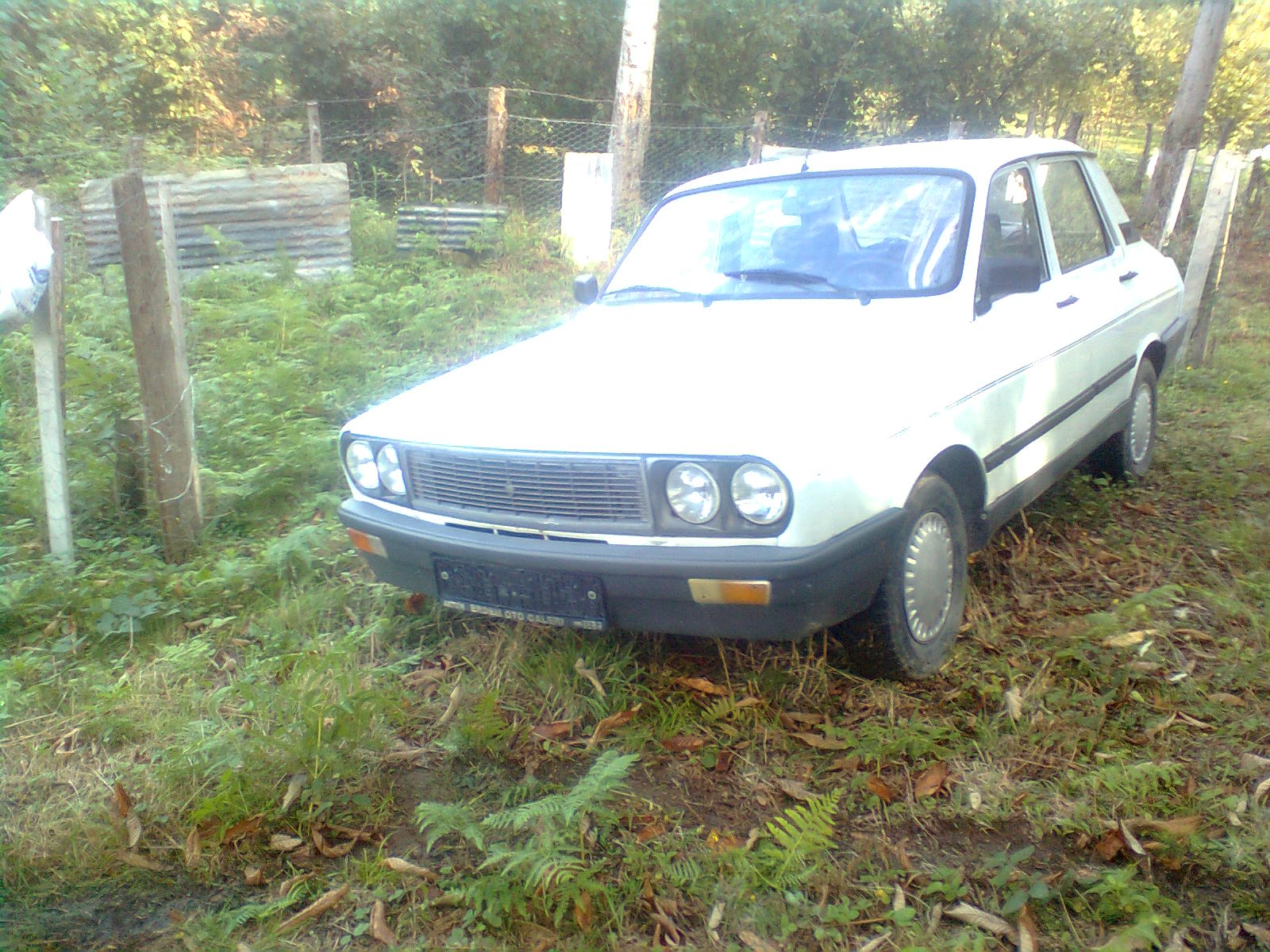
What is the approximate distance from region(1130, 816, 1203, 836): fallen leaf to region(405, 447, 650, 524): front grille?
4.77 feet

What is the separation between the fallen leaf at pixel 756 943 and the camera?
2.30 m

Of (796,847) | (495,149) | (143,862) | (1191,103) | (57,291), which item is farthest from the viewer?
(495,149)

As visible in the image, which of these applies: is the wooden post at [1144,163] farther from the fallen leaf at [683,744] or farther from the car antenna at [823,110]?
the fallen leaf at [683,744]

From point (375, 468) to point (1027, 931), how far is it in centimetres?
231

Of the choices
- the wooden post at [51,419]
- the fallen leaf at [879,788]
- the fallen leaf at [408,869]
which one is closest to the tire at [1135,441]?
the fallen leaf at [879,788]

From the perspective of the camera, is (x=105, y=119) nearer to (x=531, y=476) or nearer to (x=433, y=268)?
(x=433, y=268)

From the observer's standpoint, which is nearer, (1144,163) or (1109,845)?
(1109,845)

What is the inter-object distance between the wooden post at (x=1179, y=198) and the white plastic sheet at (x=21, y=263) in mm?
7690

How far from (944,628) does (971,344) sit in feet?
3.12

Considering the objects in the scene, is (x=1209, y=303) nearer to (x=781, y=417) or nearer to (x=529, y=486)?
(x=781, y=417)

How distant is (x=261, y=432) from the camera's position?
18.9ft

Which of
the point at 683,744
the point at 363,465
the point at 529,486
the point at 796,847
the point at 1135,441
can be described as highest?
the point at 529,486

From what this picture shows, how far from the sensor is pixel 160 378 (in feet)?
14.0

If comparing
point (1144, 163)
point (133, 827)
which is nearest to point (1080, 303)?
point (133, 827)
